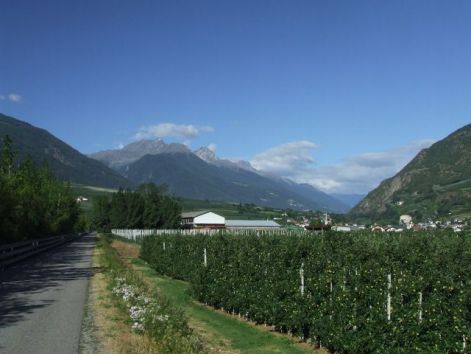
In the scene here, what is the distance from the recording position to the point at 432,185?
15350cm

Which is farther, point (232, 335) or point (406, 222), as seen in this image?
point (406, 222)

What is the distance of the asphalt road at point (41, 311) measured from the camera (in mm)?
10120

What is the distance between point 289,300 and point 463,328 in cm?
598

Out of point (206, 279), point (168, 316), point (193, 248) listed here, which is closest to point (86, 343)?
point (168, 316)

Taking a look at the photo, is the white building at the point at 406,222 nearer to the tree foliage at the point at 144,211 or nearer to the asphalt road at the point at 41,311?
the tree foliage at the point at 144,211

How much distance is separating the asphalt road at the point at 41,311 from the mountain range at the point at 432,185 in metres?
88.3

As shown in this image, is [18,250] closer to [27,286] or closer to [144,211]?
[27,286]

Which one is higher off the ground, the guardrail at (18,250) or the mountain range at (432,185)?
the mountain range at (432,185)

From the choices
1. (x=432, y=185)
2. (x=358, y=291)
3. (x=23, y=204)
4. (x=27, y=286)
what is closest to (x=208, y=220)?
(x=432, y=185)

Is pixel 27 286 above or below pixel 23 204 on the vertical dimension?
below

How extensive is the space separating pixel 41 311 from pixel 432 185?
152900 mm

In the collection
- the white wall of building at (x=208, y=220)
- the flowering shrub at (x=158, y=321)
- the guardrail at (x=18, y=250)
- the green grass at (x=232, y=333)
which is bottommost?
the green grass at (x=232, y=333)

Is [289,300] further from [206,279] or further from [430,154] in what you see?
[430,154]

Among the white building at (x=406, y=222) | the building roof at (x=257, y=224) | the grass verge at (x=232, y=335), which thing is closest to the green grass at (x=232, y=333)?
the grass verge at (x=232, y=335)
